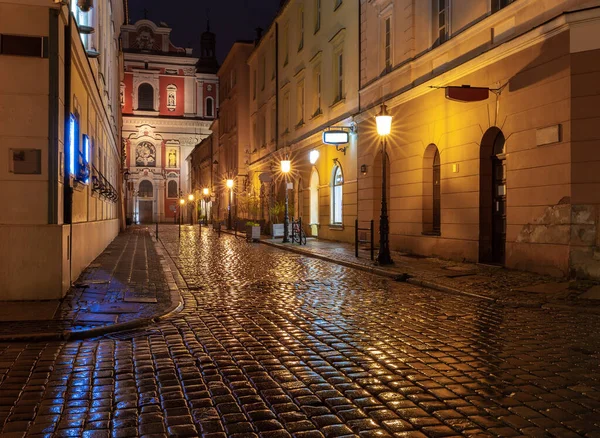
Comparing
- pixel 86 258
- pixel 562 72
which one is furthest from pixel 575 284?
pixel 86 258

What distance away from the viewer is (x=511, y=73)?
13.4m

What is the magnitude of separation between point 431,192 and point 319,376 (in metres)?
13.1

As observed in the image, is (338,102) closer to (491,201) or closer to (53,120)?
(491,201)

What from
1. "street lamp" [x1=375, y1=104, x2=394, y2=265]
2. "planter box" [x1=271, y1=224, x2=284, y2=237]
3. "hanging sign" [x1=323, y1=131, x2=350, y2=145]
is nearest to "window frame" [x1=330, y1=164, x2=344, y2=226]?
"hanging sign" [x1=323, y1=131, x2=350, y2=145]

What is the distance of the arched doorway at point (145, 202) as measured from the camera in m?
76.6

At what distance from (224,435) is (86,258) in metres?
11.2

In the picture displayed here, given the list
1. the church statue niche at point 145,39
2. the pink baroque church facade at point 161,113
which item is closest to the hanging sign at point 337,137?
the pink baroque church facade at point 161,113

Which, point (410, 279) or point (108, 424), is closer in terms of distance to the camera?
Answer: point (108, 424)

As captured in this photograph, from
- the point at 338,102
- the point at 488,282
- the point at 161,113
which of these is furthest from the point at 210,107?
the point at 488,282

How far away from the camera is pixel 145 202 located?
252 ft

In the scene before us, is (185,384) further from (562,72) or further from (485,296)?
(562,72)

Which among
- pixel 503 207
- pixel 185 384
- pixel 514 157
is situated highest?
pixel 514 157

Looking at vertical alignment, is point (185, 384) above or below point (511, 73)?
below

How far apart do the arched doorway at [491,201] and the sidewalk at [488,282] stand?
0.65 metres
